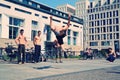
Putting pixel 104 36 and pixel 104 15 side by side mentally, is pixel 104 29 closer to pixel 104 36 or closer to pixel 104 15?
A: pixel 104 36

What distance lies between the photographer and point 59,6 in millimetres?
120312

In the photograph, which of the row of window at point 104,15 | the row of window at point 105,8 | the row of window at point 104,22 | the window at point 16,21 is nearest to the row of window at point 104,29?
the row of window at point 104,22

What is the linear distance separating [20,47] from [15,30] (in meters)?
41.6

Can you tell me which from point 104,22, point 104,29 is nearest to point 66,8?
point 104,22

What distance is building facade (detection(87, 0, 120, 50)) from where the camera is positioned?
96306 mm

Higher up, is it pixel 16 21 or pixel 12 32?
pixel 16 21

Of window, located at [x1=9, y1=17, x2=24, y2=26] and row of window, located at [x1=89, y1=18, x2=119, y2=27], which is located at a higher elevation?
row of window, located at [x1=89, y1=18, x2=119, y2=27]

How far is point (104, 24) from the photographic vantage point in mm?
100938

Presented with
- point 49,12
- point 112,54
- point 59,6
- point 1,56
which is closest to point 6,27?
point 49,12

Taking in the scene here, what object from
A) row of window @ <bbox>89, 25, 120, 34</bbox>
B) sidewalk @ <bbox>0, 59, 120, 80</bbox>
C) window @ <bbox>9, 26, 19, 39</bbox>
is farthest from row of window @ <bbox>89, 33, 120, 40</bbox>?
sidewalk @ <bbox>0, 59, 120, 80</bbox>

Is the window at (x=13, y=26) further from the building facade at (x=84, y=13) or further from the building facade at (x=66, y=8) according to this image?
the building facade at (x=66, y=8)

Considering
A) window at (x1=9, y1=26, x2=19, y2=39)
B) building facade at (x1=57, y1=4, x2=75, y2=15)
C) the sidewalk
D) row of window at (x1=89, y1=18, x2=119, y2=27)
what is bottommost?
the sidewalk

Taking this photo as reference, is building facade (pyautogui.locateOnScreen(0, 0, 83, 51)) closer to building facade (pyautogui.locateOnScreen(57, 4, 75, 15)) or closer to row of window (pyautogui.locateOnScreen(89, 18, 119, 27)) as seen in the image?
row of window (pyautogui.locateOnScreen(89, 18, 119, 27))

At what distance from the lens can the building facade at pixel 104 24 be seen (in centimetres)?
9631
